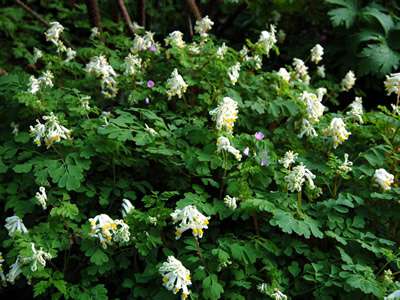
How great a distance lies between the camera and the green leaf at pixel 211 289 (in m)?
2.57

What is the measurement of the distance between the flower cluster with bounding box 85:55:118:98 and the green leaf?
1635 mm

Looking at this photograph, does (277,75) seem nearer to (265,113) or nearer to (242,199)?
(265,113)

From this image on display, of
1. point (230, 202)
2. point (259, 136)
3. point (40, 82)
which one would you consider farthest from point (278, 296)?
point (40, 82)

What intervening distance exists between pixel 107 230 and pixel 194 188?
61 centimetres

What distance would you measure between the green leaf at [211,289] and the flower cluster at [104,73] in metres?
1.64

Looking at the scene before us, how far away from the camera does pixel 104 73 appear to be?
3.53m

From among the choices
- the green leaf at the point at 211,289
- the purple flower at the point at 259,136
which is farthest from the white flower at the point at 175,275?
the purple flower at the point at 259,136

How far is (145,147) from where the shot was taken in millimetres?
3186

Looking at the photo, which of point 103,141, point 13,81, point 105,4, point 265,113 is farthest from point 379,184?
point 105,4

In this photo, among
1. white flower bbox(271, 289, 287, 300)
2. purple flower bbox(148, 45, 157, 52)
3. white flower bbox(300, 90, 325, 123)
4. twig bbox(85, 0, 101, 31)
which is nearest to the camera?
white flower bbox(271, 289, 287, 300)

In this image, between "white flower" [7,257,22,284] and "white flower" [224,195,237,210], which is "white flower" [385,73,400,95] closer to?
"white flower" [224,195,237,210]

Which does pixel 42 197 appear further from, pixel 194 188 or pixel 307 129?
pixel 307 129

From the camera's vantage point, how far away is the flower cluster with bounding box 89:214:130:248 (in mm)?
2600

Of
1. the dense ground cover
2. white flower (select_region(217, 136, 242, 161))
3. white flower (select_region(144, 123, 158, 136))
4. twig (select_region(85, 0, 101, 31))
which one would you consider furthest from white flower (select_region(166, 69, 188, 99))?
twig (select_region(85, 0, 101, 31))
